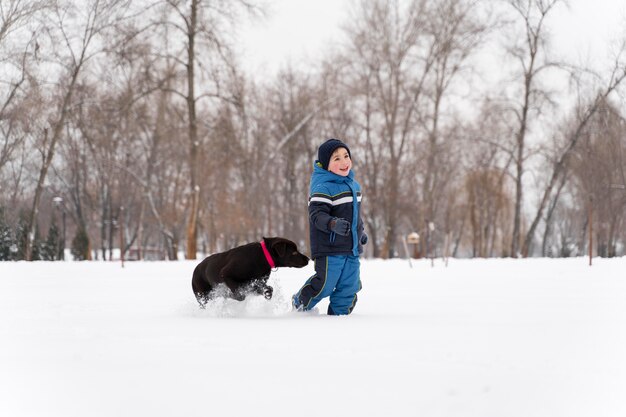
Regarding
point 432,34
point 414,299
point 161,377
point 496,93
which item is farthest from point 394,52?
point 161,377

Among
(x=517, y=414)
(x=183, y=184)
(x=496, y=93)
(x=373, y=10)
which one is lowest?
(x=517, y=414)

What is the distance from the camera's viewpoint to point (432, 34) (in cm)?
2741

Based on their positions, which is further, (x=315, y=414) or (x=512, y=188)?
(x=512, y=188)

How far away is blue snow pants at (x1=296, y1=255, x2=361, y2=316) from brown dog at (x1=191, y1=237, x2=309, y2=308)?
0.59 ft

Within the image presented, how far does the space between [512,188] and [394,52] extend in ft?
88.3

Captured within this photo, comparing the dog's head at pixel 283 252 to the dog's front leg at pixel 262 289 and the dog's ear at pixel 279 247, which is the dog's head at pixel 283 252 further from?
the dog's front leg at pixel 262 289

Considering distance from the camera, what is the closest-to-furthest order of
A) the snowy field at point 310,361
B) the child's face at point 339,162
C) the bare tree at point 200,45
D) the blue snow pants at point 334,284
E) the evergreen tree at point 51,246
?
the snowy field at point 310,361
the blue snow pants at point 334,284
the child's face at point 339,162
the bare tree at point 200,45
the evergreen tree at point 51,246

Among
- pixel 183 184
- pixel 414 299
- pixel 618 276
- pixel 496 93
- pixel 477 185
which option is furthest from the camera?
pixel 477 185

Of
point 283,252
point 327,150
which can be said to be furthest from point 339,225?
point 327,150

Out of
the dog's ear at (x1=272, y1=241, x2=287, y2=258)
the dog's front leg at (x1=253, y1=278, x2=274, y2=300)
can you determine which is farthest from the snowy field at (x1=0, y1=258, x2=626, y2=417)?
the dog's ear at (x1=272, y1=241, x2=287, y2=258)

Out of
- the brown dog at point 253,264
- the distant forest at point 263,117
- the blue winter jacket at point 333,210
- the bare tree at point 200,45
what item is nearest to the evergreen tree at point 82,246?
the distant forest at point 263,117

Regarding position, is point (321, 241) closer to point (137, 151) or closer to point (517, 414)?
point (517, 414)

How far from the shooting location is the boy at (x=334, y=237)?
541 cm

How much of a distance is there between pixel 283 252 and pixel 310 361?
87.2 inches
